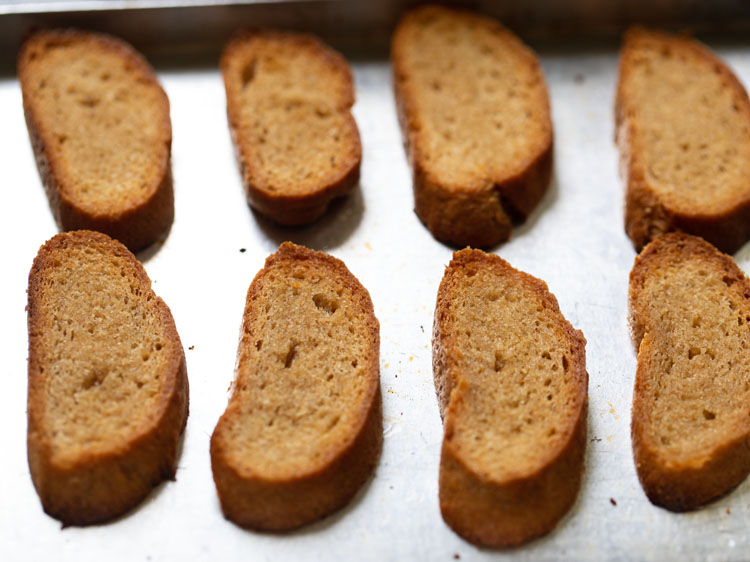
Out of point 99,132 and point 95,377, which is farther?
point 99,132

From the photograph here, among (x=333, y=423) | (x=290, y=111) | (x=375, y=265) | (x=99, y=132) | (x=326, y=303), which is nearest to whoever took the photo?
(x=333, y=423)

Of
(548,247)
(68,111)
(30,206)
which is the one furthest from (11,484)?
(548,247)

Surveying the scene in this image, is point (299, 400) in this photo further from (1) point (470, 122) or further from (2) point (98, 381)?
(1) point (470, 122)

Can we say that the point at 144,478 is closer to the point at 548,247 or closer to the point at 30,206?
the point at 30,206

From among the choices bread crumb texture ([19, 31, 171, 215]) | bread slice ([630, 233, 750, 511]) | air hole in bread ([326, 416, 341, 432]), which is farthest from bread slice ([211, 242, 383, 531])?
bread slice ([630, 233, 750, 511])

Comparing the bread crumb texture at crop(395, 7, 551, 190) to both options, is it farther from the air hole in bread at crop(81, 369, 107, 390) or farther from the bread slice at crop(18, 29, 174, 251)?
the air hole in bread at crop(81, 369, 107, 390)

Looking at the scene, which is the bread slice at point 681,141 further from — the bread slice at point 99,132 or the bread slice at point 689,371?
the bread slice at point 99,132

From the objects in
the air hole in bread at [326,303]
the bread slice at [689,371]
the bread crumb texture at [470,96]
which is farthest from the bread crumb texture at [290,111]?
the bread slice at [689,371]

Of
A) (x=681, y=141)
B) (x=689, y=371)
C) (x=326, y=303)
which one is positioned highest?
(x=681, y=141)

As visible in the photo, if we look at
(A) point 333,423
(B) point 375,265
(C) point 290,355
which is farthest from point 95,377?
(B) point 375,265
